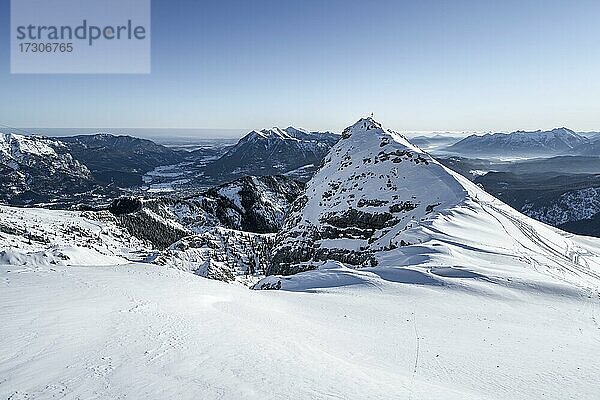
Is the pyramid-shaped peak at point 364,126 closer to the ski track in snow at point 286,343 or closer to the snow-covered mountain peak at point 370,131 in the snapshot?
the snow-covered mountain peak at point 370,131

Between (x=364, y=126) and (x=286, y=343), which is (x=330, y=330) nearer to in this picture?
(x=286, y=343)

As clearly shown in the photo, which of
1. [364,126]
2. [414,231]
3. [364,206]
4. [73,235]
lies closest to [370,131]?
[364,126]

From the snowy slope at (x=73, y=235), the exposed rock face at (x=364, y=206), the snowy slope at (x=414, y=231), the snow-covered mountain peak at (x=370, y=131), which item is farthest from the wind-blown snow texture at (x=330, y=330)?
the snow-covered mountain peak at (x=370, y=131)

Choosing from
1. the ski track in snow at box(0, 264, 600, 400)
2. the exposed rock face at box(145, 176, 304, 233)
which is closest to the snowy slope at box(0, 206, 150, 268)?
the exposed rock face at box(145, 176, 304, 233)

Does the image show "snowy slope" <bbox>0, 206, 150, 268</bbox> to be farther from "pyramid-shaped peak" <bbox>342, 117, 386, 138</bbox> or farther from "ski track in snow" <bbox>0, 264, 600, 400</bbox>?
"pyramid-shaped peak" <bbox>342, 117, 386, 138</bbox>

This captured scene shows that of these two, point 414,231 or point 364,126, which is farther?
point 364,126

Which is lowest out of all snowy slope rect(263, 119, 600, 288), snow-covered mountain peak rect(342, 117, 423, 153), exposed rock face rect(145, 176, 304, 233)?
exposed rock face rect(145, 176, 304, 233)

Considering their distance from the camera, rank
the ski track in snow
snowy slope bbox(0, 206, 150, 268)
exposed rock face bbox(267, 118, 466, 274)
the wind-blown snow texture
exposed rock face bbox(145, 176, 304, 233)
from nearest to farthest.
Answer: the ski track in snow → the wind-blown snow texture → exposed rock face bbox(267, 118, 466, 274) → snowy slope bbox(0, 206, 150, 268) → exposed rock face bbox(145, 176, 304, 233)

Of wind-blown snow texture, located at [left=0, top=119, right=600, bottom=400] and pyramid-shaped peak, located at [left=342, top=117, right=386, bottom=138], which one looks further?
pyramid-shaped peak, located at [left=342, top=117, right=386, bottom=138]

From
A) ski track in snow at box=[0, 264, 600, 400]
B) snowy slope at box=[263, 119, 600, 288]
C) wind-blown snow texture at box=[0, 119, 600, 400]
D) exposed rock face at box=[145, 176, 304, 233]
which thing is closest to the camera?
ski track in snow at box=[0, 264, 600, 400]
